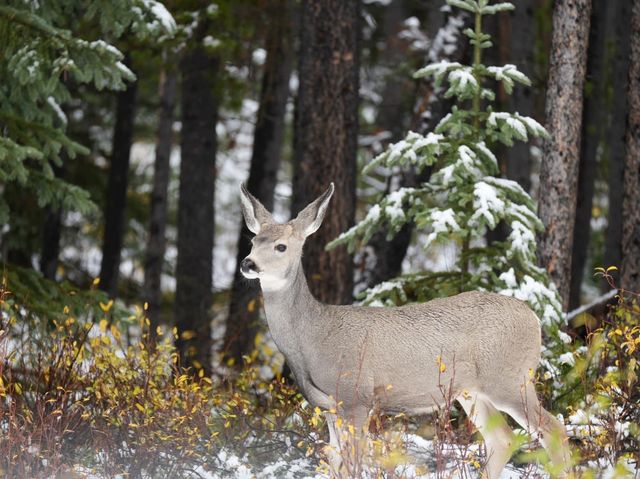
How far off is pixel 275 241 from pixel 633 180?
4945mm

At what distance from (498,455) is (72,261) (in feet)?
48.5

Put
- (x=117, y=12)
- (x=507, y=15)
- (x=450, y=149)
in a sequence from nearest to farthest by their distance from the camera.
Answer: (x=450, y=149) < (x=117, y=12) < (x=507, y=15)

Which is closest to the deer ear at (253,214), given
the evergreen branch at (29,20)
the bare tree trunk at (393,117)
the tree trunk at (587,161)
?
the bare tree trunk at (393,117)

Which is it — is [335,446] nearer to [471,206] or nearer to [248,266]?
[248,266]

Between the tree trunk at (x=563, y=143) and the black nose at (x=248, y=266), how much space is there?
4012 millimetres

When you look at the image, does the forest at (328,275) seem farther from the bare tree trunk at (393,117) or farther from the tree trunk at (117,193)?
the tree trunk at (117,193)

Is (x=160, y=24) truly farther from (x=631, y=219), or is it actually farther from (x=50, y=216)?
(x=50, y=216)

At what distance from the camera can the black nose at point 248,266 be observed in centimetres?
719

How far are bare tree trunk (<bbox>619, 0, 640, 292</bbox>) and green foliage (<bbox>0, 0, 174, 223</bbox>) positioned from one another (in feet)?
15.4

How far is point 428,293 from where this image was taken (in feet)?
32.0

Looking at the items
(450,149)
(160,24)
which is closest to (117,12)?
(160,24)

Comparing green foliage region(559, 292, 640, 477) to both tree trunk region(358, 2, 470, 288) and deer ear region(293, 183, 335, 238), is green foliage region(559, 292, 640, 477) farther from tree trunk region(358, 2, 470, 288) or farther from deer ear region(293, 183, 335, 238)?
tree trunk region(358, 2, 470, 288)

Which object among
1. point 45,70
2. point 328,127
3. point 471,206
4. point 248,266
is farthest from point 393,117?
point 248,266

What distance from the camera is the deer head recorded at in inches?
292
